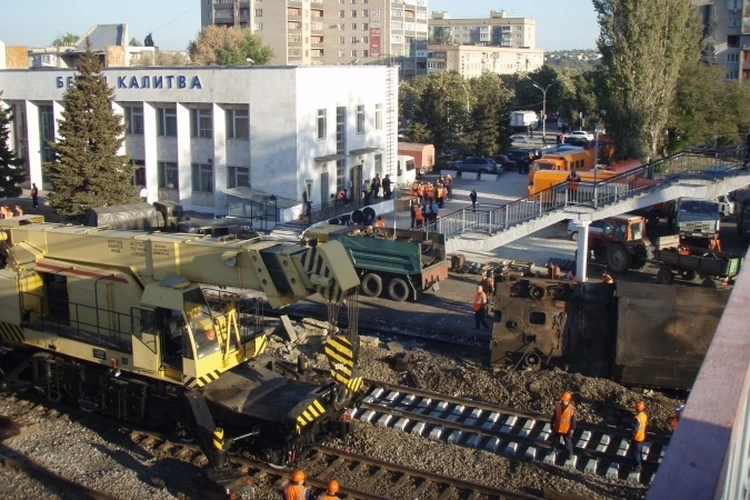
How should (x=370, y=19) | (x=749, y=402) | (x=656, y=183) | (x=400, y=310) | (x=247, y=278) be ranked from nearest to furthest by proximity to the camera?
1. (x=749, y=402)
2. (x=247, y=278)
3. (x=400, y=310)
4. (x=656, y=183)
5. (x=370, y=19)

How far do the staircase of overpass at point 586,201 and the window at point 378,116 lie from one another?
16.4 meters

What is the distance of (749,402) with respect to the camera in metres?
4.57

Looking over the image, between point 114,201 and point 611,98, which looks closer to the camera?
point 114,201

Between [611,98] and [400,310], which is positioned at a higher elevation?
[611,98]

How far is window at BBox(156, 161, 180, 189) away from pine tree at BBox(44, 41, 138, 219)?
21.1ft

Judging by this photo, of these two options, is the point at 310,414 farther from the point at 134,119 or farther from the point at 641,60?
the point at 134,119

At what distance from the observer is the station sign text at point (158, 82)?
117 ft

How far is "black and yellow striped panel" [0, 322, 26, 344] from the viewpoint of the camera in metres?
13.6

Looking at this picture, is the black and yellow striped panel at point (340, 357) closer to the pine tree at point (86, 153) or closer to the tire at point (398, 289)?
the tire at point (398, 289)

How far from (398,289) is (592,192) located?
673 centimetres

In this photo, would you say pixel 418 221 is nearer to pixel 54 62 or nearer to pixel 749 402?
pixel 749 402

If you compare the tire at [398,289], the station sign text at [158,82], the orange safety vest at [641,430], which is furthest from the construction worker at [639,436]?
the station sign text at [158,82]

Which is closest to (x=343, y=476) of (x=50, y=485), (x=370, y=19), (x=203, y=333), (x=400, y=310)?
(x=203, y=333)

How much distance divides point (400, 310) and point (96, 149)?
15.7 meters
